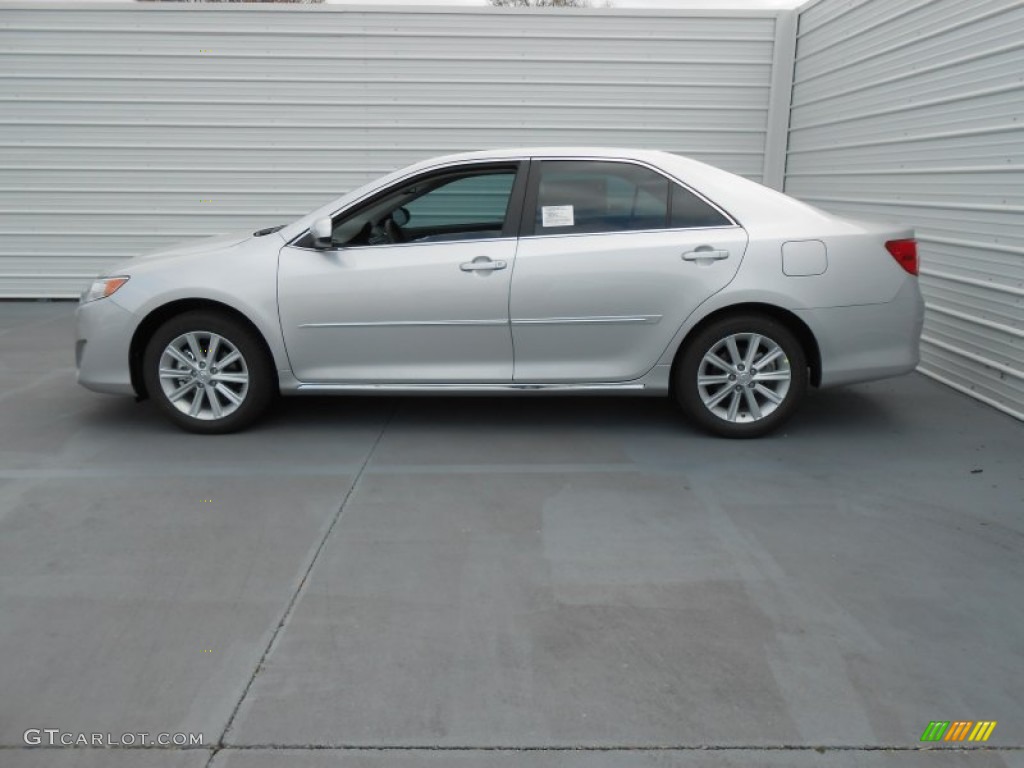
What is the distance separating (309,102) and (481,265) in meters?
5.51

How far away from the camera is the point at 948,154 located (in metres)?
6.39

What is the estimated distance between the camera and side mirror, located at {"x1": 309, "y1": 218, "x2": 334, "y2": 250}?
5.06 meters

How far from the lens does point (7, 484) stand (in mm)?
4641

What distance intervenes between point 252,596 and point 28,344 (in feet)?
18.7

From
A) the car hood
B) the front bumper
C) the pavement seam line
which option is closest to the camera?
the pavement seam line

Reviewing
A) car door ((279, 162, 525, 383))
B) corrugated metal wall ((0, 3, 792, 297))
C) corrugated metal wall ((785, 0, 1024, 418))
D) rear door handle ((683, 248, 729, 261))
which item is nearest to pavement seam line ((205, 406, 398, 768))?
car door ((279, 162, 525, 383))

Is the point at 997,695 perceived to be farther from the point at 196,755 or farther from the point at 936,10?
the point at 936,10

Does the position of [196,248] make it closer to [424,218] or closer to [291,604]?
[424,218]

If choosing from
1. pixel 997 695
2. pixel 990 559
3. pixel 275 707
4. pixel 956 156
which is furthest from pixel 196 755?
pixel 956 156

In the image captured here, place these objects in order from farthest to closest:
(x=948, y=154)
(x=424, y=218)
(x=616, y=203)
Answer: (x=948, y=154), (x=424, y=218), (x=616, y=203)

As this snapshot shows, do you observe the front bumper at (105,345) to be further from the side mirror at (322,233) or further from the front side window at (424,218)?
the front side window at (424,218)

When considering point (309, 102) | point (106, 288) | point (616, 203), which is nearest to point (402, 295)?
point (616, 203)

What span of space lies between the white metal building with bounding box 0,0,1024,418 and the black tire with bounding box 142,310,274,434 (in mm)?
4936

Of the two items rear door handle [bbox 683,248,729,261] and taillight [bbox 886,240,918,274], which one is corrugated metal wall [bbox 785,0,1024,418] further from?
rear door handle [bbox 683,248,729,261]
